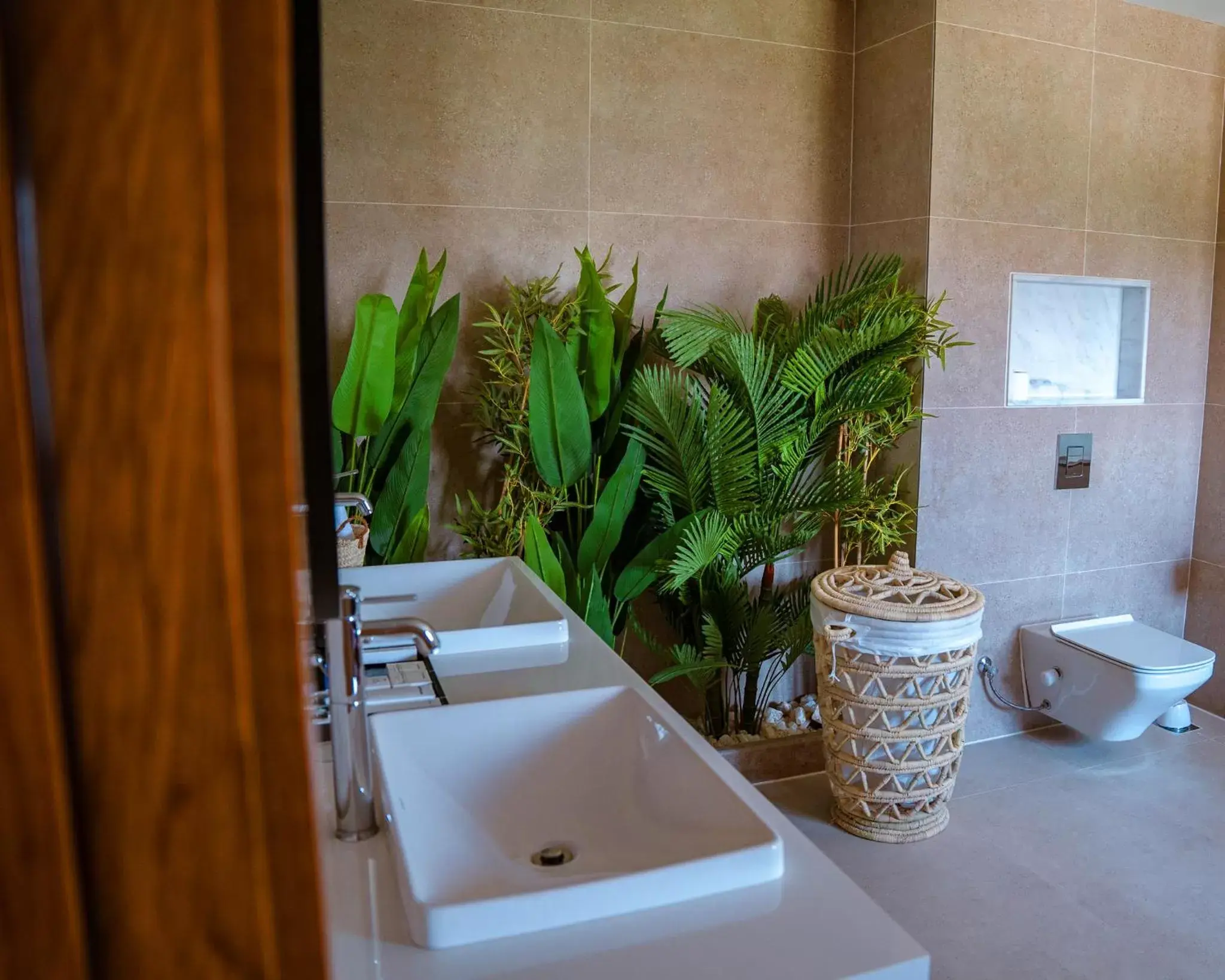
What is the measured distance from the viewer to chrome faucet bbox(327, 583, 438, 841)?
2.93 ft

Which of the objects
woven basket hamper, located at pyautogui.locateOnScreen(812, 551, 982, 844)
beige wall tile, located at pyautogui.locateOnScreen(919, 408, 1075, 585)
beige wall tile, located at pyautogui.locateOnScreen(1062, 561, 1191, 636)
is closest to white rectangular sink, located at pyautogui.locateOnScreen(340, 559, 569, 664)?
woven basket hamper, located at pyautogui.locateOnScreen(812, 551, 982, 844)

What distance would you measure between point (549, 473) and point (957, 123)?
159 cm

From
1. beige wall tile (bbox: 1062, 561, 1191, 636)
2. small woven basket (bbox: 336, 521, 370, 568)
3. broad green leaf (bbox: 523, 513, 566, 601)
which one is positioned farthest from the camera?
beige wall tile (bbox: 1062, 561, 1191, 636)

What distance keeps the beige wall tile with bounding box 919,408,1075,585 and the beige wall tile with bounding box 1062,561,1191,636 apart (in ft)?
0.48

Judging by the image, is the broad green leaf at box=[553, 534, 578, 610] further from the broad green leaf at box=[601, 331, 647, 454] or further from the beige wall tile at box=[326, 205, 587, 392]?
the beige wall tile at box=[326, 205, 587, 392]

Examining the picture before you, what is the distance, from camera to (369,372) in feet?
7.60

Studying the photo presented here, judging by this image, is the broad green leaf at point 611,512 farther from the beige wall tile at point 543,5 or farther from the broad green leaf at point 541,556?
the beige wall tile at point 543,5

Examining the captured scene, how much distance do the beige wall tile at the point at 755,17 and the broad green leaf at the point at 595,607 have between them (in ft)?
5.32

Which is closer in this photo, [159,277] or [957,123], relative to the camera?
[159,277]

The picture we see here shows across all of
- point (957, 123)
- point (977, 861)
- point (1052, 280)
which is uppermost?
point (957, 123)

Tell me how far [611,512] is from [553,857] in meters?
1.60

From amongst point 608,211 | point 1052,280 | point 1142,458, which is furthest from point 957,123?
point 1142,458

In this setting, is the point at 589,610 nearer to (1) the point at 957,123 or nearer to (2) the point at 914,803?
(2) the point at 914,803

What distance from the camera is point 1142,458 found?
340 centimetres
